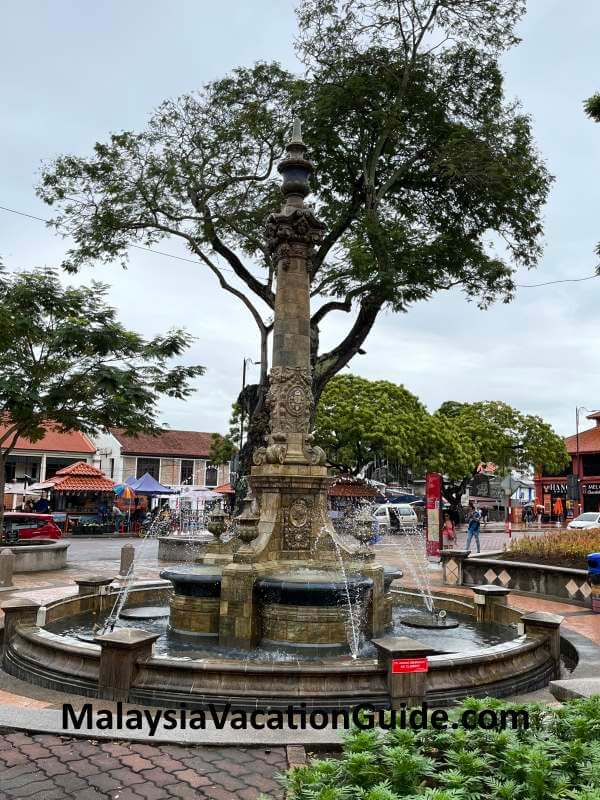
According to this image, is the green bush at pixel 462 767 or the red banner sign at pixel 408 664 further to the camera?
the red banner sign at pixel 408 664

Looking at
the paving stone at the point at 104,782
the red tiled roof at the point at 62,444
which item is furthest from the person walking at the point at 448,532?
the red tiled roof at the point at 62,444

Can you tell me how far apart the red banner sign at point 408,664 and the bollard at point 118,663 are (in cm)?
251

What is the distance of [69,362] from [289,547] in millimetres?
12271

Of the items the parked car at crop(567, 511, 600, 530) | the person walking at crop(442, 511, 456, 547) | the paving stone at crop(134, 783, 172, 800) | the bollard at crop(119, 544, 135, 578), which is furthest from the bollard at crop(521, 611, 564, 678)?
the parked car at crop(567, 511, 600, 530)

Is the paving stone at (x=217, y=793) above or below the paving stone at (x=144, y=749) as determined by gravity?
below

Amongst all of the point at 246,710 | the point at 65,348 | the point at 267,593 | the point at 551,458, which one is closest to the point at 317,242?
the point at 267,593

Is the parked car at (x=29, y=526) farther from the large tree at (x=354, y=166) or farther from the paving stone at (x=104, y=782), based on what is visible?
the paving stone at (x=104, y=782)

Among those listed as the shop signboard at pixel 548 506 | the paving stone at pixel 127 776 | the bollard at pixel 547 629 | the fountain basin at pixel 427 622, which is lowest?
the fountain basin at pixel 427 622

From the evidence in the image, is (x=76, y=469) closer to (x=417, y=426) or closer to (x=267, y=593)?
(x=417, y=426)

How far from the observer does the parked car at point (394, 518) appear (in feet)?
117

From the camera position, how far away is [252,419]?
68.9 ft

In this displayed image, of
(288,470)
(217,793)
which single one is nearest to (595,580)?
(288,470)

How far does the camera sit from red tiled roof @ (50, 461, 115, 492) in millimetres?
33438

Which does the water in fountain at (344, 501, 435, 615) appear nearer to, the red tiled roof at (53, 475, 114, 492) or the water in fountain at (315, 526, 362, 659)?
the water in fountain at (315, 526, 362, 659)
